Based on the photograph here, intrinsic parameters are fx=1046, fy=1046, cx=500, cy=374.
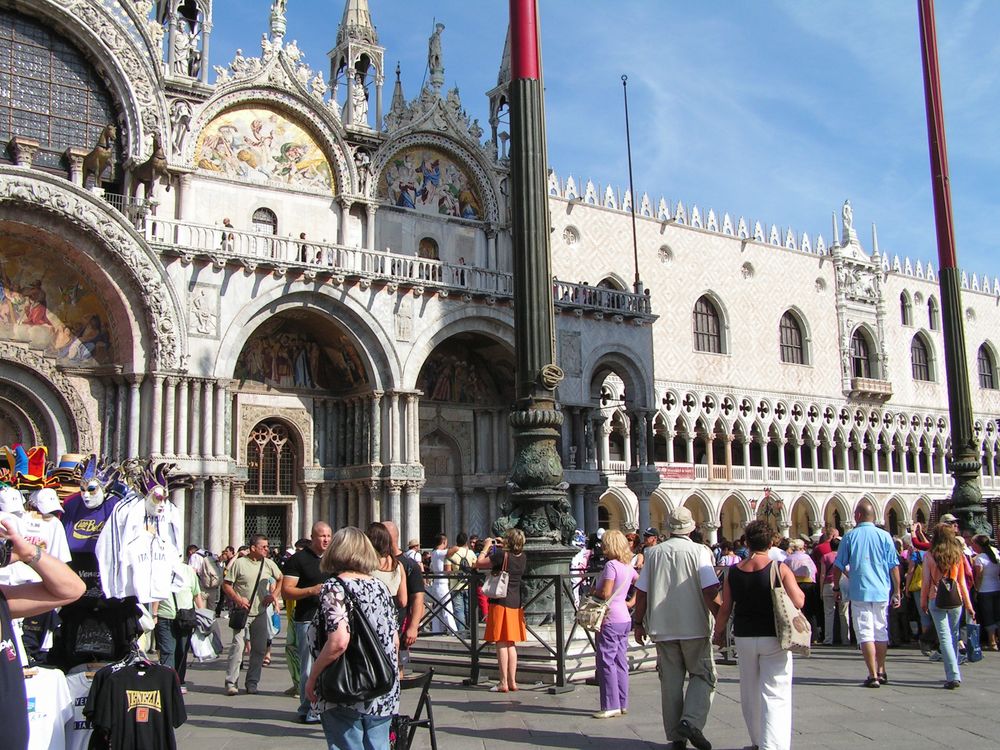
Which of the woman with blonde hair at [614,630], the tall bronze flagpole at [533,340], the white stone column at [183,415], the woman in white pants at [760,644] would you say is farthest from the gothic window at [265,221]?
the woman in white pants at [760,644]

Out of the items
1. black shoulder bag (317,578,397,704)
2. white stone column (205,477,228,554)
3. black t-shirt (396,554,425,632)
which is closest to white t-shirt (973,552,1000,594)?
black t-shirt (396,554,425,632)

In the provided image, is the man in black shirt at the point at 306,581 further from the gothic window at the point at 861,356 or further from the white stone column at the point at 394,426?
Answer: the gothic window at the point at 861,356

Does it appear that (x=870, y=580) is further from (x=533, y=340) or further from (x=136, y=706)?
(x=136, y=706)

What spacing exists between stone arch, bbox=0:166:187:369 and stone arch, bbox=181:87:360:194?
3.08 metres

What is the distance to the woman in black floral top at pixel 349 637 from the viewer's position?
197 inches

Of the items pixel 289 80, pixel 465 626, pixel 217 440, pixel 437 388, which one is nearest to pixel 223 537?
pixel 217 440

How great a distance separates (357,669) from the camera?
5016 millimetres

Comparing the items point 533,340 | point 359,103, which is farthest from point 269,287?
point 533,340

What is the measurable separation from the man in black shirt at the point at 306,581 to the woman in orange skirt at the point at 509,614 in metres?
1.70

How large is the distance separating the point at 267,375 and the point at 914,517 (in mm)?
31799

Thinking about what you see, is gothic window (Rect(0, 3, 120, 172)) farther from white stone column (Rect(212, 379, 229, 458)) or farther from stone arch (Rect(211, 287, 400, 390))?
white stone column (Rect(212, 379, 229, 458))

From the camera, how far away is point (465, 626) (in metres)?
13.5

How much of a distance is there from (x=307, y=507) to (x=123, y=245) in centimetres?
705

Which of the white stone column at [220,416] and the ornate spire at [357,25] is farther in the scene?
the ornate spire at [357,25]
